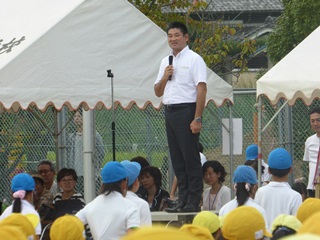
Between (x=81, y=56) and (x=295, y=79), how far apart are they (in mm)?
2128

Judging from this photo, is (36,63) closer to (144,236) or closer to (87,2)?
(87,2)

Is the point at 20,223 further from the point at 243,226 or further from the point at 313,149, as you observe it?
the point at 313,149

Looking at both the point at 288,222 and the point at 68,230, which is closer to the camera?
the point at 288,222

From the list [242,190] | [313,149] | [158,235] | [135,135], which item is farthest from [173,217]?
[158,235]

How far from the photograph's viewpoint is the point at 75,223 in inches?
256

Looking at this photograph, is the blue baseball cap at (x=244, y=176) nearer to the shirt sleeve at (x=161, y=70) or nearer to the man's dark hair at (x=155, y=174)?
the shirt sleeve at (x=161, y=70)

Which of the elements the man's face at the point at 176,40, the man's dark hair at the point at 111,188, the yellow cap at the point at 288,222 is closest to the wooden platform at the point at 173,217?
the man's face at the point at 176,40

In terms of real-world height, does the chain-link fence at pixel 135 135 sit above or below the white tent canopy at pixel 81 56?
below

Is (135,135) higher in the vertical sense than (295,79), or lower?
lower

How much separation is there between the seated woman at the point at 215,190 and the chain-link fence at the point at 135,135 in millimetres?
2893

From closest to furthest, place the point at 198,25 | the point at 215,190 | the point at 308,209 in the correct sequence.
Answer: the point at 308,209, the point at 215,190, the point at 198,25

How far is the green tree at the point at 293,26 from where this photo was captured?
66.3 feet

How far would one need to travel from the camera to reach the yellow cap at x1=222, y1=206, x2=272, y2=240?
5.75 m

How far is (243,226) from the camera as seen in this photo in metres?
5.76
